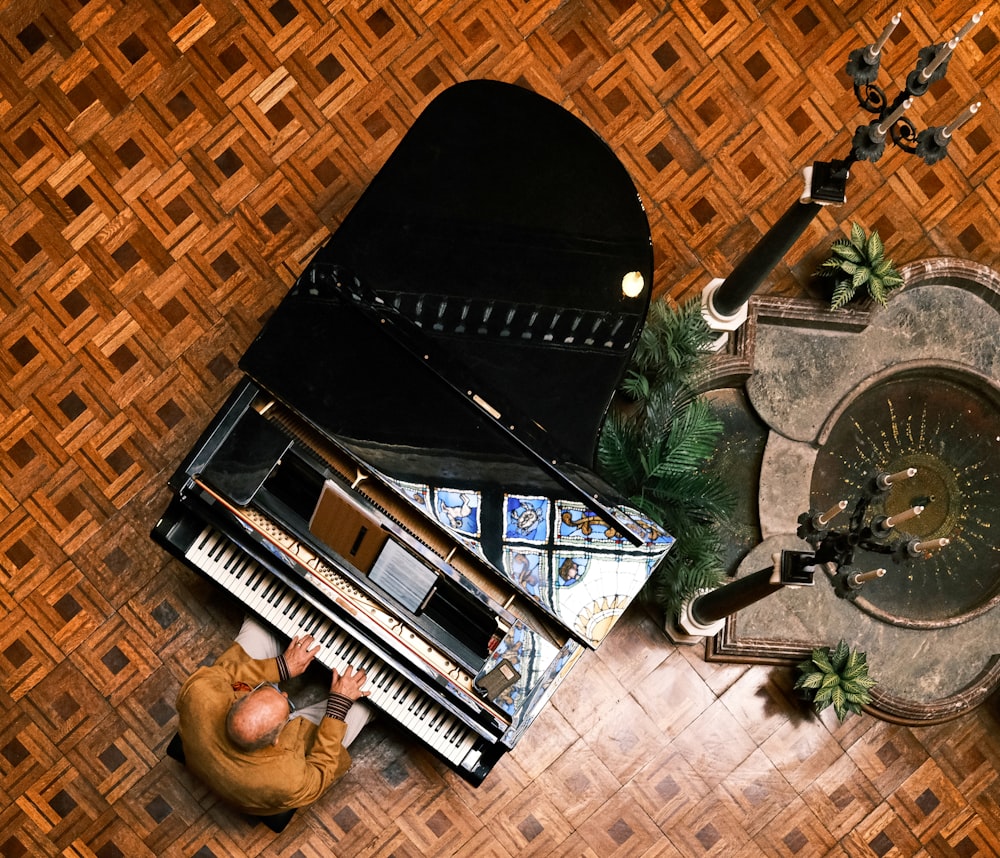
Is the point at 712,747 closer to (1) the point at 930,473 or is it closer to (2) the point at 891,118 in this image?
(1) the point at 930,473

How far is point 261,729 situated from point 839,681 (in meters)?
2.80

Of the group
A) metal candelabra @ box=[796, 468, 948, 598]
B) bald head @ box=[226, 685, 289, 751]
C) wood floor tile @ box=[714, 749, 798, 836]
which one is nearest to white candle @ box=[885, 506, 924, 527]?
metal candelabra @ box=[796, 468, 948, 598]

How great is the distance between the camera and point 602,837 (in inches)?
199

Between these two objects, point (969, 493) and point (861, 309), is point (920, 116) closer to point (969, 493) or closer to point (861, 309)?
point (861, 309)

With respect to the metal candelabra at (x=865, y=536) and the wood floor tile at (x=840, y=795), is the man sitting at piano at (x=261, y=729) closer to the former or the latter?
the metal candelabra at (x=865, y=536)

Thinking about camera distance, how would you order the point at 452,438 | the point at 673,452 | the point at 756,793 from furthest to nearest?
the point at 756,793 → the point at 673,452 → the point at 452,438

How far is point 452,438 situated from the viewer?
406 cm

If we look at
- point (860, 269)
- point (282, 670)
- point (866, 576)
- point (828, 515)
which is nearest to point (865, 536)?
point (828, 515)

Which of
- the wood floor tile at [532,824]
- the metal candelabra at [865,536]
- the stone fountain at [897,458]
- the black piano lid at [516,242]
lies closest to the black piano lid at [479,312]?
the black piano lid at [516,242]

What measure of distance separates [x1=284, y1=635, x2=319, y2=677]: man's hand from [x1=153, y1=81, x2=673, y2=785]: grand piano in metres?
0.06

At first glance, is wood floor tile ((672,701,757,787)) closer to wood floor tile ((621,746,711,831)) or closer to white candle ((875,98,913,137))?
wood floor tile ((621,746,711,831))

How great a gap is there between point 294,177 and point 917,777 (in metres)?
4.52

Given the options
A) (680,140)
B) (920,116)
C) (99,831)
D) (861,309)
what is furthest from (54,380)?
(920,116)

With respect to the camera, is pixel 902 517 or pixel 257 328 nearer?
pixel 902 517
